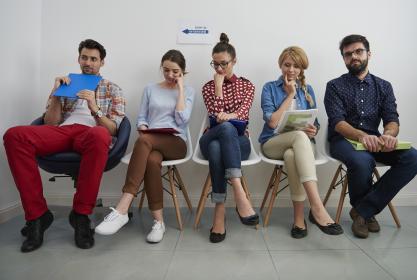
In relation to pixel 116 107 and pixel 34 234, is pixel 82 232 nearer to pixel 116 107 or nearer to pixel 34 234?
pixel 34 234

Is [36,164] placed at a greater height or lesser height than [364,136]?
lesser

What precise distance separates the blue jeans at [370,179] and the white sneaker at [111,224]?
1.40 metres

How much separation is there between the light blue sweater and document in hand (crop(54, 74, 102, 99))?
37cm

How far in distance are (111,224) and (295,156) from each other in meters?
1.11

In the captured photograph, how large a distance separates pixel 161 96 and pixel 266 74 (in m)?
0.89

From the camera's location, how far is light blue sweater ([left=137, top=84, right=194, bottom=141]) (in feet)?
6.44

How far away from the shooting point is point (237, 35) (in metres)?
2.25

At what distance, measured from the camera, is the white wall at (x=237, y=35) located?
2.25 m

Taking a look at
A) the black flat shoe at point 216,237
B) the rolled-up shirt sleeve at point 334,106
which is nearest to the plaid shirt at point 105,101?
the black flat shoe at point 216,237

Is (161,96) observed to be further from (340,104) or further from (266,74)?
(340,104)

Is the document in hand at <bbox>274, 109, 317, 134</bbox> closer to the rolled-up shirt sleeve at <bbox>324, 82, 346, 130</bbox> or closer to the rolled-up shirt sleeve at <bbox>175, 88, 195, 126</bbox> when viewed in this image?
the rolled-up shirt sleeve at <bbox>324, 82, 346, 130</bbox>

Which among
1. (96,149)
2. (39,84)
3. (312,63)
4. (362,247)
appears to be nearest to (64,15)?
(39,84)

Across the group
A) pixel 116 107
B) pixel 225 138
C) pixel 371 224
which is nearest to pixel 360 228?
pixel 371 224

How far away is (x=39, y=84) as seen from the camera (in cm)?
230
